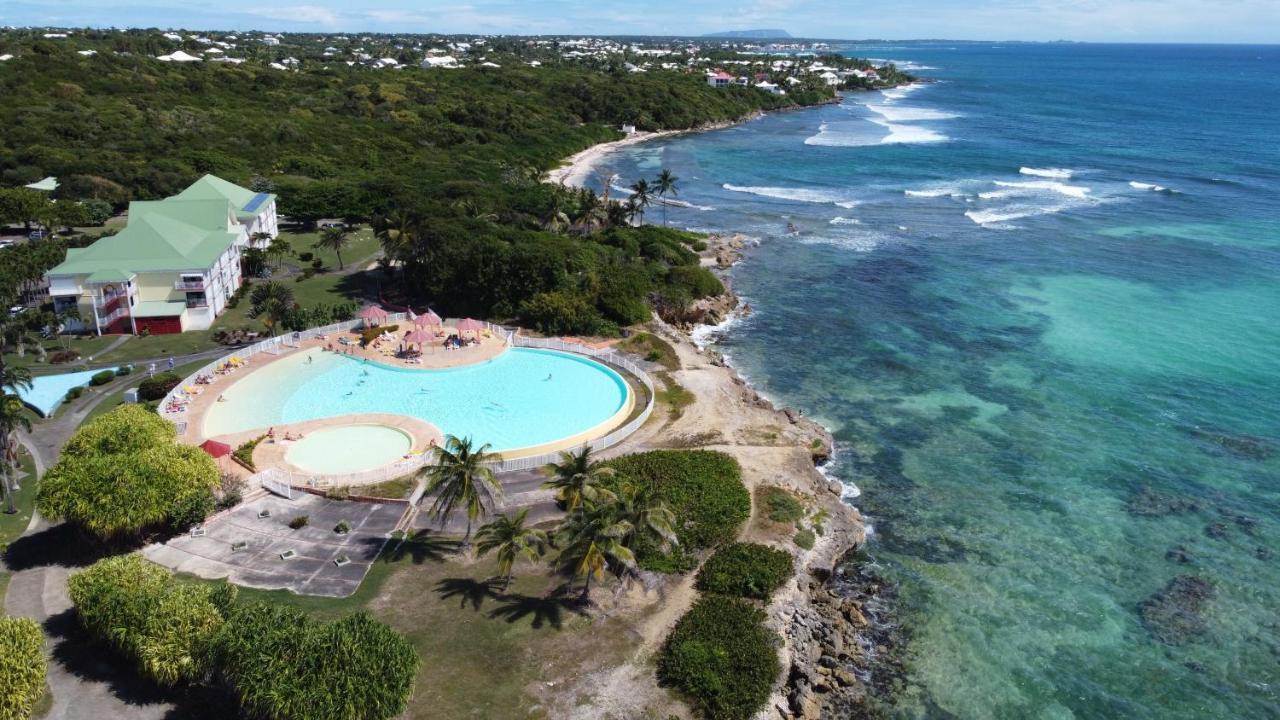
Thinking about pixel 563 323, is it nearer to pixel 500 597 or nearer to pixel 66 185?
pixel 500 597

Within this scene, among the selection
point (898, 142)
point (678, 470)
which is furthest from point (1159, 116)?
point (678, 470)

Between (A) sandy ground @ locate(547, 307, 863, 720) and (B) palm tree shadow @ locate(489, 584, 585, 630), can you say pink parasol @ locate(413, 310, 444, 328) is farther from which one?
(B) palm tree shadow @ locate(489, 584, 585, 630)

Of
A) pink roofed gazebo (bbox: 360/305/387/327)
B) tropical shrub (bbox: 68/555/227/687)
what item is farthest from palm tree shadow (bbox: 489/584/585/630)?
pink roofed gazebo (bbox: 360/305/387/327)

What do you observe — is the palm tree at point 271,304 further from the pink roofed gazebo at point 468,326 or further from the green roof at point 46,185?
the green roof at point 46,185

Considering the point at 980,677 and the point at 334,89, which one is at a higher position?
the point at 334,89

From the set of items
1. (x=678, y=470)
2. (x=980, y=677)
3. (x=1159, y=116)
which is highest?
(x=1159, y=116)

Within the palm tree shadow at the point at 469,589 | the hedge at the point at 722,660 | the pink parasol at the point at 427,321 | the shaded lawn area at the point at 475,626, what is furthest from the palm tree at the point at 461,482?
the pink parasol at the point at 427,321
